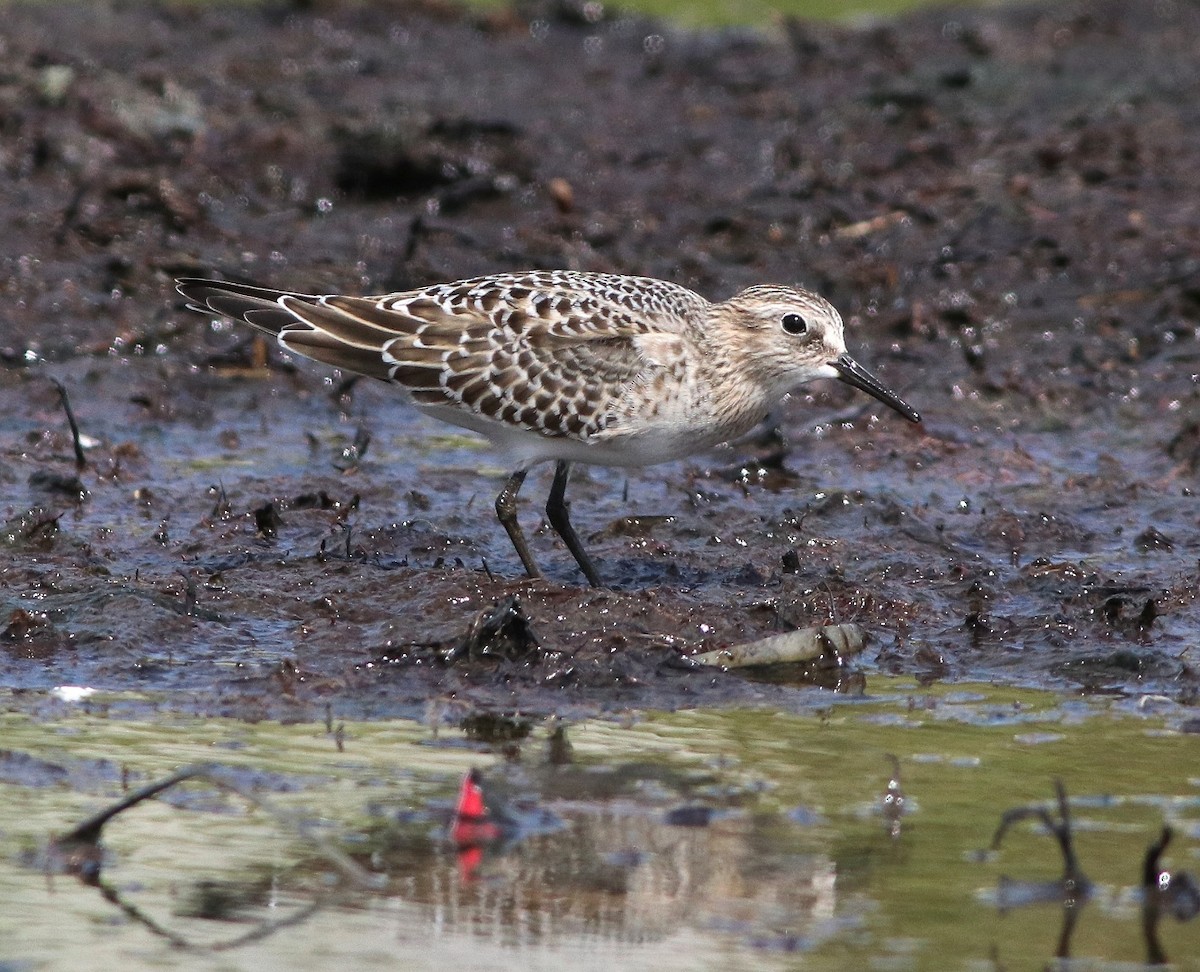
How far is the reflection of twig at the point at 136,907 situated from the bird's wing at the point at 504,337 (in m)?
2.97

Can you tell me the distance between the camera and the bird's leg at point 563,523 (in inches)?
332

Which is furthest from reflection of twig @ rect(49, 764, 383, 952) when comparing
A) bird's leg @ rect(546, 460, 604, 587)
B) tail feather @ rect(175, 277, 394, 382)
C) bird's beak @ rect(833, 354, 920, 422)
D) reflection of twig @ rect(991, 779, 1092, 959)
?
bird's beak @ rect(833, 354, 920, 422)

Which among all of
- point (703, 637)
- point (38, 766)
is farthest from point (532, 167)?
point (38, 766)

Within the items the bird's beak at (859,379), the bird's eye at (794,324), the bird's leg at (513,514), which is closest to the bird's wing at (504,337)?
the bird's leg at (513,514)

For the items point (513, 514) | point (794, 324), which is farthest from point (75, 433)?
point (794, 324)

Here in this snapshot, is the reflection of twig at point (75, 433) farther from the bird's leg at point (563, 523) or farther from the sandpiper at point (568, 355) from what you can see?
the bird's leg at point (563, 523)

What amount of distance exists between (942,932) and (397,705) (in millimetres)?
2427

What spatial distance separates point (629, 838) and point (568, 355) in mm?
2949

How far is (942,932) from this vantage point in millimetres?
5137

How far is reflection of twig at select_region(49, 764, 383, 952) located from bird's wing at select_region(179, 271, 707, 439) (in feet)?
9.73

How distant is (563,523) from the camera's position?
8.59m

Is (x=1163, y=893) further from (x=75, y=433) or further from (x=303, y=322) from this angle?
(x=75, y=433)

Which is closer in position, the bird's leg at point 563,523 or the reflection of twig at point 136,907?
the reflection of twig at point 136,907

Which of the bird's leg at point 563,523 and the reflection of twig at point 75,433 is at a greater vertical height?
the reflection of twig at point 75,433
